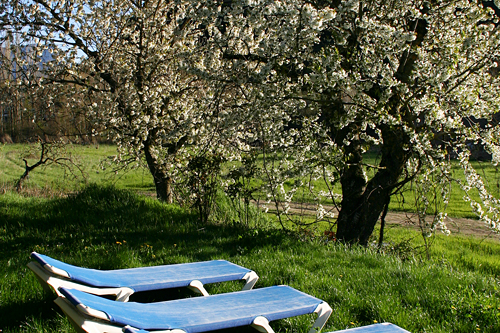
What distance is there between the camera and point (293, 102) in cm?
683

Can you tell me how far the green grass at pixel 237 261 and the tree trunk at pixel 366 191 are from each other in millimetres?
621

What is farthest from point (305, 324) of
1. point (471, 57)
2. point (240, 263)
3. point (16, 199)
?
point (16, 199)

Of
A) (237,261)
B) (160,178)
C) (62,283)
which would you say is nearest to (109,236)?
(237,261)

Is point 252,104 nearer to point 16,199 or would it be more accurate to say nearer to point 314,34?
point 314,34

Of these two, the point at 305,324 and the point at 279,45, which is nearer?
the point at 305,324

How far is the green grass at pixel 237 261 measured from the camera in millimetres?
3509

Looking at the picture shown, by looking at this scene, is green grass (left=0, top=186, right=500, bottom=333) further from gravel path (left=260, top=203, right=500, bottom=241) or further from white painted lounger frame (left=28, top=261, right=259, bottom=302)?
gravel path (left=260, top=203, right=500, bottom=241)

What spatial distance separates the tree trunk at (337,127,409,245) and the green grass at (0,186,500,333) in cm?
62

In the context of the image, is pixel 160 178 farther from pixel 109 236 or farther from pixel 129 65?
pixel 109 236

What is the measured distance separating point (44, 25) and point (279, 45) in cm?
496

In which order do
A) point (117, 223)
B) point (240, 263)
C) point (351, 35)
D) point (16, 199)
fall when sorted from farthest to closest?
point (16, 199) → point (117, 223) → point (351, 35) → point (240, 263)

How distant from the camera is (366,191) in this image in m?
6.65

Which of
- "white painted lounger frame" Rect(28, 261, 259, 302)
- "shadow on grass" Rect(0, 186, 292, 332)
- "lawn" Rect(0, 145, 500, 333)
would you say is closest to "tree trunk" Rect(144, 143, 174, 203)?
"lawn" Rect(0, 145, 500, 333)

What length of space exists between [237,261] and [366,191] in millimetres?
2497
